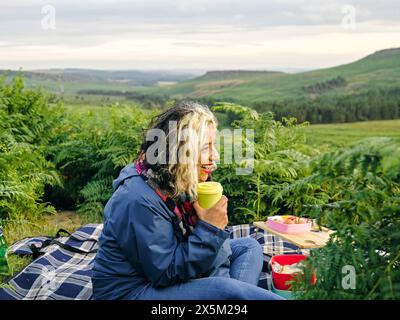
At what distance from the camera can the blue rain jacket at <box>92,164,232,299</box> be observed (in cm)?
319

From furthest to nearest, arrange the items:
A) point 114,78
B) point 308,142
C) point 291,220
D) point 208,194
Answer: point 114,78
point 308,142
point 291,220
point 208,194

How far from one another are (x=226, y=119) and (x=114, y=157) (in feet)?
5.86

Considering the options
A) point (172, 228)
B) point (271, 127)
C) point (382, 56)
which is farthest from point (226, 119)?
point (382, 56)

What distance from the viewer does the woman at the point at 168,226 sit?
3219 mm

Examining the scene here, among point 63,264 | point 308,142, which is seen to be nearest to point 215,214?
point 63,264

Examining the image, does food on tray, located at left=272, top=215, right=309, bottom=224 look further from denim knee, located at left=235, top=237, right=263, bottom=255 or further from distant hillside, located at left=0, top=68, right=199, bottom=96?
distant hillside, located at left=0, top=68, right=199, bottom=96

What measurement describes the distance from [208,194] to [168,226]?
336 mm

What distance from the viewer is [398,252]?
2.35m

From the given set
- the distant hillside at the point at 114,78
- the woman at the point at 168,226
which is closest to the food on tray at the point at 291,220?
the woman at the point at 168,226

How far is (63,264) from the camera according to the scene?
4.74 meters

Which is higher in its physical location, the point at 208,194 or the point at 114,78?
the point at 114,78

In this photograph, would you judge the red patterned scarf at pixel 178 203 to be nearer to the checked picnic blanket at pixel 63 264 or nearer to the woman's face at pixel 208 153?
the woman's face at pixel 208 153

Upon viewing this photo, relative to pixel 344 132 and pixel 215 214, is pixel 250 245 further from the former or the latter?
pixel 344 132
